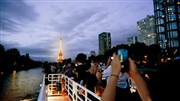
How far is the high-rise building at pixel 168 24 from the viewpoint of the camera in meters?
91.6

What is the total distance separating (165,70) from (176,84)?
9 cm

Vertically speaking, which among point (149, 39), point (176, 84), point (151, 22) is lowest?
point (176, 84)

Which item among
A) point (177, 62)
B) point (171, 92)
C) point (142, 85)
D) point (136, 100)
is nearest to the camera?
point (171, 92)

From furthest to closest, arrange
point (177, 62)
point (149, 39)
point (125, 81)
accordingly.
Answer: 1. point (149, 39)
2. point (125, 81)
3. point (177, 62)

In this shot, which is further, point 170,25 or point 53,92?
point 170,25

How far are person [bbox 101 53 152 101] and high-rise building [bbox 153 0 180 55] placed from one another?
93271 mm

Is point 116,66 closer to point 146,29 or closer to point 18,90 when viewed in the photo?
point 18,90

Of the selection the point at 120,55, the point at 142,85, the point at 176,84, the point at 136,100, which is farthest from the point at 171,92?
the point at 136,100

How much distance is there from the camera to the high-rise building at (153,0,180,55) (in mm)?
91625

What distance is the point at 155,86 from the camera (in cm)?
108

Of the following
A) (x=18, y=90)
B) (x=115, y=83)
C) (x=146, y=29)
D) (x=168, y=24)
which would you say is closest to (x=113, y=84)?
(x=115, y=83)

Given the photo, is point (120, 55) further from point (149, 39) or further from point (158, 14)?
point (149, 39)

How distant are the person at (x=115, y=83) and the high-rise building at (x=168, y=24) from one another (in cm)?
9327

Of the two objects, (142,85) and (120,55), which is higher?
(120,55)
